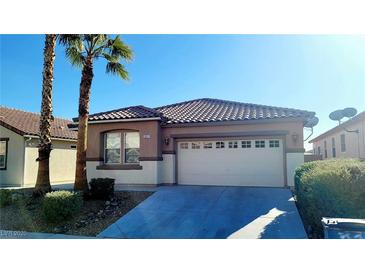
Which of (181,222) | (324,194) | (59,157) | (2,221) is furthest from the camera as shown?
(59,157)

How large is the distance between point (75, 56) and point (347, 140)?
61.6 feet

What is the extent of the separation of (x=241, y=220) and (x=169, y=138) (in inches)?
272

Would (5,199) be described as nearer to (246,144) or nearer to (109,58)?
(109,58)

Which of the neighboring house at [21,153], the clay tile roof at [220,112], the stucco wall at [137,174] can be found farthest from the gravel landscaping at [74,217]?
the neighboring house at [21,153]

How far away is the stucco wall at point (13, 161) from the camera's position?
57.8 feet

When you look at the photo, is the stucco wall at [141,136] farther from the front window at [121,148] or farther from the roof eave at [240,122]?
the roof eave at [240,122]

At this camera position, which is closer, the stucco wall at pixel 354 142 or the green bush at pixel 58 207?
the green bush at pixel 58 207

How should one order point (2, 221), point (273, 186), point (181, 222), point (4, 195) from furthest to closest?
point (273, 186) < point (4, 195) < point (2, 221) < point (181, 222)

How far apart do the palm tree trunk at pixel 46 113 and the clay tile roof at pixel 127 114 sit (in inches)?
137

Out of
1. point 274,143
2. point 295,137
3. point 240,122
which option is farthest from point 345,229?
point 240,122
